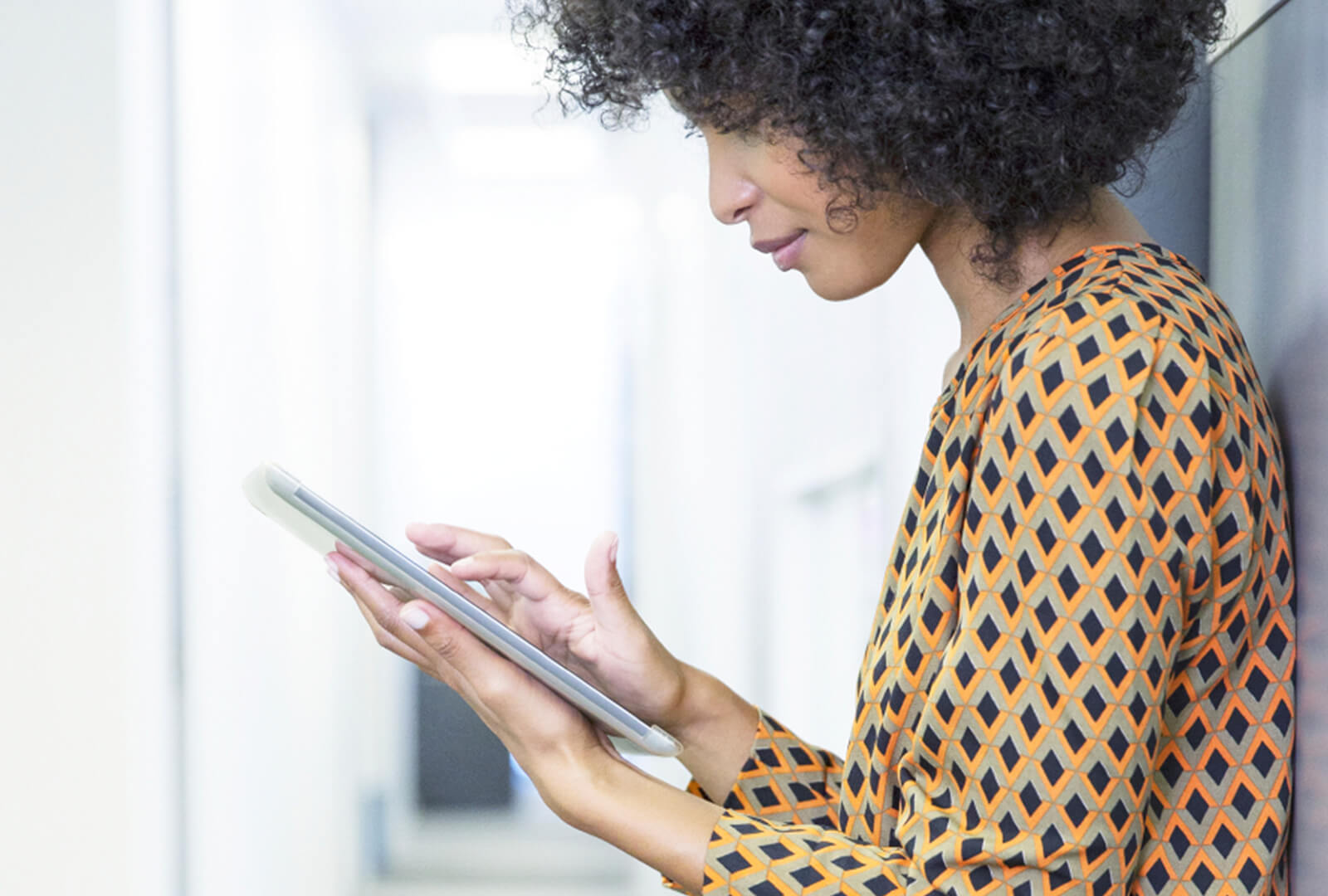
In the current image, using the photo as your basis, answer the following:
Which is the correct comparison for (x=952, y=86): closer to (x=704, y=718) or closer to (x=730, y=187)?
(x=730, y=187)

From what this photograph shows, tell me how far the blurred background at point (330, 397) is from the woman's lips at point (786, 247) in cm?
92

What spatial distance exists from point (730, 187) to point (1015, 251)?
0.16 metres

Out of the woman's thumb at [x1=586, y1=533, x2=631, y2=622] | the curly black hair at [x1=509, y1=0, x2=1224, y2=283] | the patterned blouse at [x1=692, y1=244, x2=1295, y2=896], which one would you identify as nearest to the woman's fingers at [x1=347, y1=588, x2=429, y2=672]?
the woman's thumb at [x1=586, y1=533, x2=631, y2=622]

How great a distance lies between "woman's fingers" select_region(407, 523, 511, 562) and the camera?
769mm

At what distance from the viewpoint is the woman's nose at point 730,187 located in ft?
2.21

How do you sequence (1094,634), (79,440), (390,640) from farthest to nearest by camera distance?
1. (79,440)
2. (390,640)
3. (1094,634)

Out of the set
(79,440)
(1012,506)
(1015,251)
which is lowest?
(79,440)

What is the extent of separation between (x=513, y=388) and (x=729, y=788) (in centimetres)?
94

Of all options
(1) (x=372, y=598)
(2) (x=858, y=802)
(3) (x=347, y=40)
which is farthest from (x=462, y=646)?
(3) (x=347, y=40)

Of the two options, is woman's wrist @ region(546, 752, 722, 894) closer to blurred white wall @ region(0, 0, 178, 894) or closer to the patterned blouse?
the patterned blouse

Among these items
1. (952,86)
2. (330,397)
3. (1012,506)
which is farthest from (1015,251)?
(330,397)

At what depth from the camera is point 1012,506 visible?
503mm

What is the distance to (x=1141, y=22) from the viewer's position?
0.61m

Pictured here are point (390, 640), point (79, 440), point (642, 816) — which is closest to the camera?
point (642, 816)
